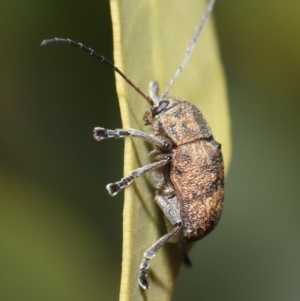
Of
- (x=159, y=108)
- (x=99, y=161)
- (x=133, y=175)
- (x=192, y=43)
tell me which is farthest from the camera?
(x=99, y=161)

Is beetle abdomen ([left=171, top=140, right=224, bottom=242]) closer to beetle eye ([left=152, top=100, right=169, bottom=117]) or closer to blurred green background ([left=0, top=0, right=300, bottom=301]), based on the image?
beetle eye ([left=152, top=100, right=169, bottom=117])

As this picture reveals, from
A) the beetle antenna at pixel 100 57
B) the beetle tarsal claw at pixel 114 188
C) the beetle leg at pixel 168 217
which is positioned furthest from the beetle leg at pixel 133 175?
the beetle antenna at pixel 100 57

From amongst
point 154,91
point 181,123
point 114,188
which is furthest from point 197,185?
point 154,91

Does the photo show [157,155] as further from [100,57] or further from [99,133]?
[100,57]

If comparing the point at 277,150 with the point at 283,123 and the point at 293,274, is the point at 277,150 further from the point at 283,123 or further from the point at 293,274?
the point at 293,274

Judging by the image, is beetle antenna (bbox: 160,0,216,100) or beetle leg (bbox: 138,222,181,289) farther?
beetle antenna (bbox: 160,0,216,100)

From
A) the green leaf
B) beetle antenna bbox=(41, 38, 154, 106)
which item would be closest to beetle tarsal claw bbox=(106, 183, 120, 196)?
the green leaf
